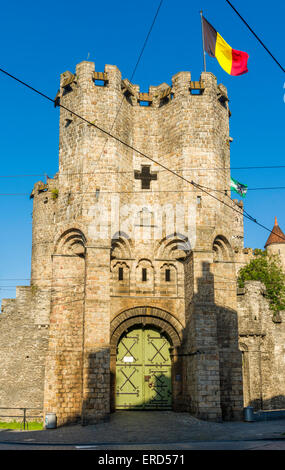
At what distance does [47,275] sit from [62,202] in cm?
758

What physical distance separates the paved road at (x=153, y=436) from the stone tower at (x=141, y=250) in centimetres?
100

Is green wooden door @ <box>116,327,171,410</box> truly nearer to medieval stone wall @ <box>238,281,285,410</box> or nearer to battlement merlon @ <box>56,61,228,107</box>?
medieval stone wall @ <box>238,281,285,410</box>

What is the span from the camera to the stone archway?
19.7 m

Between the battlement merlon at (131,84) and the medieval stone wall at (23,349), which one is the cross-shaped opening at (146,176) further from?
the medieval stone wall at (23,349)

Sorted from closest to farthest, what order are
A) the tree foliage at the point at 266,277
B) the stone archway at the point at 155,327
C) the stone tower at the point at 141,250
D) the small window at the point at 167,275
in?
the stone tower at the point at 141,250 < the stone archway at the point at 155,327 < the small window at the point at 167,275 < the tree foliage at the point at 266,277

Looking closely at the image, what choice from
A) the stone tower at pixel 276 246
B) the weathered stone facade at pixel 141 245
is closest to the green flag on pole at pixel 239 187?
the stone tower at pixel 276 246

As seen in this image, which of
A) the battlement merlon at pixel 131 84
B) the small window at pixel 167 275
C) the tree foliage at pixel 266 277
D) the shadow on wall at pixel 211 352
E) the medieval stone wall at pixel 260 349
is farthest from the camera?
the tree foliage at pixel 266 277

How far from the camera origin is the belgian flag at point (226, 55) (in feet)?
60.7

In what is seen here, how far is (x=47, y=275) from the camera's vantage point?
27156mm

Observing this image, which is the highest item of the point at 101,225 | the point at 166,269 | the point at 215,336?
the point at 101,225

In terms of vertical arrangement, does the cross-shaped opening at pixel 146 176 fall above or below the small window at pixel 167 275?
above

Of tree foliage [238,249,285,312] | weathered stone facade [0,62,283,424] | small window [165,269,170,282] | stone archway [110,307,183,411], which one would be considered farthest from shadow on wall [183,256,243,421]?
tree foliage [238,249,285,312]

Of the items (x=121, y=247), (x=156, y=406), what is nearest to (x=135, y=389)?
(x=156, y=406)
